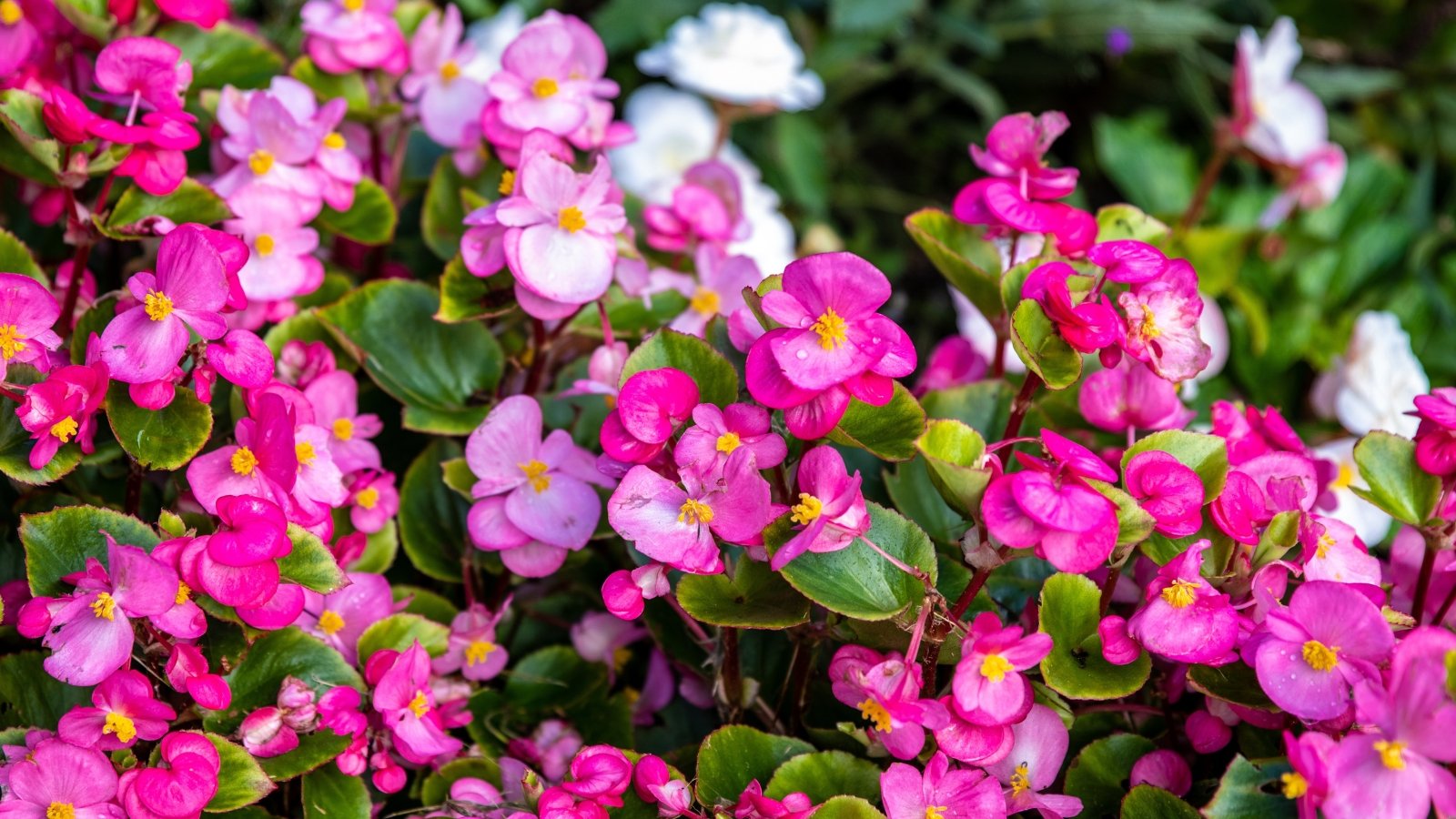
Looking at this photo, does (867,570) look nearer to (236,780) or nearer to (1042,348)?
(1042,348)

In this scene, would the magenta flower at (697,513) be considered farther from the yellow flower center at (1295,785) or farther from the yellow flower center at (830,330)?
the yellow flower center at (1295,785)

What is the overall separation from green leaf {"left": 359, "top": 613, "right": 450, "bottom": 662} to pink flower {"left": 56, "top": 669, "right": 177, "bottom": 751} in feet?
0.44

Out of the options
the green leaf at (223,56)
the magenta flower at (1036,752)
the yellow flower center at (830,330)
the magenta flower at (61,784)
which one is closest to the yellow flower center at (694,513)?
the yellow flower center at (830,330)

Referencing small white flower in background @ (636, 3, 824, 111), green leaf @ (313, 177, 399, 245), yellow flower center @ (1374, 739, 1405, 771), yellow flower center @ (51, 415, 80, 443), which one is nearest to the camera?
yellow flower center @ (1374, 739, 1405, 771)

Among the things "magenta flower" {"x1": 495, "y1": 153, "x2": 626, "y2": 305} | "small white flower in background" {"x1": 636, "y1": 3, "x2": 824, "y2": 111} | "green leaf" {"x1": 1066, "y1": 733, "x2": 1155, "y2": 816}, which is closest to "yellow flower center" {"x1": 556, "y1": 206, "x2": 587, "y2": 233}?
"magenta flower" {"x1": 495, "y1": 153, "x2": 626, "y2": 305}

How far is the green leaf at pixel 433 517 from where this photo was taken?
2.73ft

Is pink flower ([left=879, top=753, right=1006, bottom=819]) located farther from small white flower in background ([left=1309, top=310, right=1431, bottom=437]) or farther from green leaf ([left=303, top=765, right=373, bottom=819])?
small white flower in background ([left=1309, top=310, right=1431, bottom=437])

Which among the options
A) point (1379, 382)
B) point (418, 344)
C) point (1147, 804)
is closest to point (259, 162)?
point (418, 344)

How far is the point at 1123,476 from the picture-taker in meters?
0.66

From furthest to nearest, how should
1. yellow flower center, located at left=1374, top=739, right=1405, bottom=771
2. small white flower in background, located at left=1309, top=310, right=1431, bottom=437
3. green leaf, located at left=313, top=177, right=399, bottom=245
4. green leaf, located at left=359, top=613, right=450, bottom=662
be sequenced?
small white flower in background, located at left=1309, top=310, right=1431, bottom=437, green leaf, located at left=313, top=177, right=399, bottom=245, green leaf, located at left=359, top=613, right=450, bottom=662, yellow flower center, located at left=1374, top=739, right=1405, bottom=771

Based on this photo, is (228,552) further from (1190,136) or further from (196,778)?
(1190,136)

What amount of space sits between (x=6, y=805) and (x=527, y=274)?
0.40 m

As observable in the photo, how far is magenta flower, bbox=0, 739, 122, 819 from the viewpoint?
0.60 metres

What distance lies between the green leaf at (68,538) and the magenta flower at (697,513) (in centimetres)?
28
